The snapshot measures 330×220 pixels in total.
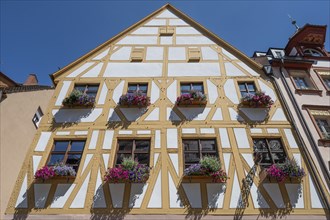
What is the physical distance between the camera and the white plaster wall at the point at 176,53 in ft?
37.1

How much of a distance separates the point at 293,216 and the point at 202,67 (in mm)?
6624

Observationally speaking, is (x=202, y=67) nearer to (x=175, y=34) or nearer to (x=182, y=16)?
(x=175, y=34)

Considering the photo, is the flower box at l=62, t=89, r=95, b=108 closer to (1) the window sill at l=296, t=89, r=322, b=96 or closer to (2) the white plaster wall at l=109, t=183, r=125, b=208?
(2) the white plaster wall at l=109, t=183, r=125, b=208

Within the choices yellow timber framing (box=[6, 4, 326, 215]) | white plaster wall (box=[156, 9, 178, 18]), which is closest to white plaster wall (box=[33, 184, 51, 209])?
yellow timber framing (box=[6, 4, 326, 215])

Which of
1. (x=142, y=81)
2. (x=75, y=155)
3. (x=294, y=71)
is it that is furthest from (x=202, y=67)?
(x=75, y=155)

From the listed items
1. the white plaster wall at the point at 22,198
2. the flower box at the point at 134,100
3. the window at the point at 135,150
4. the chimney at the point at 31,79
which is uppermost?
the chimney at the point at 31,79

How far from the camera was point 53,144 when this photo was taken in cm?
Answer: 832

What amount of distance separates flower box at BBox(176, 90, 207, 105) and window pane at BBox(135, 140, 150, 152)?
2014mm

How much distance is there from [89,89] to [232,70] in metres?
6.21

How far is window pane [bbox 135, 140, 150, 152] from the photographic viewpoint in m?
8.19

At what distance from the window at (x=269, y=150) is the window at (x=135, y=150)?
3.60m

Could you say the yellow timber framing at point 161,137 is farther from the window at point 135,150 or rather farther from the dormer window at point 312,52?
the dormer window at point 312,52

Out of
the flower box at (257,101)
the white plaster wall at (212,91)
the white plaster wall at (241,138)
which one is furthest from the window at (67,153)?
the flower box at (257,101)

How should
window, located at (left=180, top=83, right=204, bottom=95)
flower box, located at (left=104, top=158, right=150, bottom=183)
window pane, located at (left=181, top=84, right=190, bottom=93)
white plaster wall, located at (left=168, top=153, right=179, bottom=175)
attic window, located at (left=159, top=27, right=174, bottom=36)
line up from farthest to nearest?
attic window, located at (left=159, top=27, right=174, bottom=36) → window, located at (left=180, top=83, right=204, bottom=95) → window pane, located at (left=181, top=84, right=190, bottom=93) → white plaster wall, located at (left=168, top=153, right=179, bottom=175) → flower box, located at (left=104, top=158, right=150, bottom=183)
